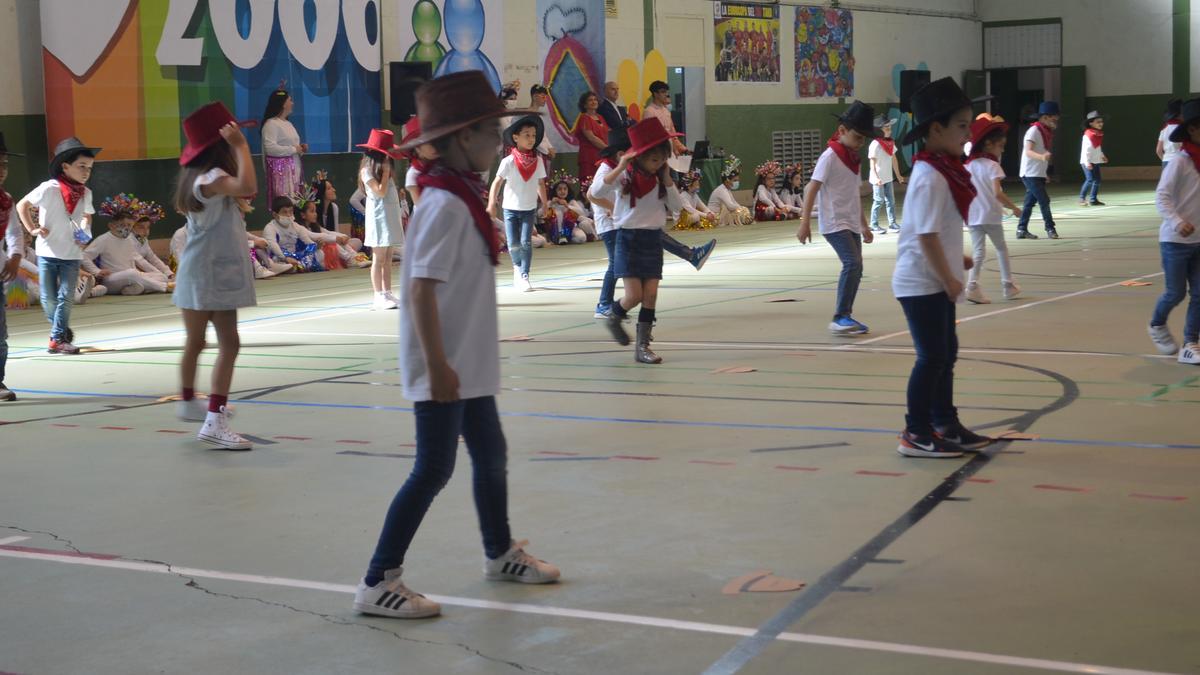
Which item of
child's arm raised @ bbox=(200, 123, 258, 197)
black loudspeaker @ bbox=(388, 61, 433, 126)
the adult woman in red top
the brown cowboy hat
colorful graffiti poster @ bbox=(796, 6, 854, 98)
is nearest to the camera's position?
the brown cowboy hat

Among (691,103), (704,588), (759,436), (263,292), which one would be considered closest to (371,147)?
(263,292)

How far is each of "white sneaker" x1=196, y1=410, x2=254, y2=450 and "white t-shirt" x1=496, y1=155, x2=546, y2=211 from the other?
24.5 ft

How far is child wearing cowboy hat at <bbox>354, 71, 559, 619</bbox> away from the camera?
4570 mm

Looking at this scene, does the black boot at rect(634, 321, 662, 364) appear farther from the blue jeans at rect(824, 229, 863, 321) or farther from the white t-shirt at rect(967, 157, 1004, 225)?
the white t-shirt at rect(967, 157, 1004, 225)

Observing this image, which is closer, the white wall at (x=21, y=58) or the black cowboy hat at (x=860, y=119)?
the black cowboy hat at (x=860, y=119)

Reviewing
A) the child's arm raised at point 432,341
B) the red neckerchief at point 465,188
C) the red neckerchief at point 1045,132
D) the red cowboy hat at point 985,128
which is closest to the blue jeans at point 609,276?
the red cowboy hat at point 985,128

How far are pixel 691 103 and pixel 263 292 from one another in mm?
14748

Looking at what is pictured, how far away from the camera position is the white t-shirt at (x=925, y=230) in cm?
676

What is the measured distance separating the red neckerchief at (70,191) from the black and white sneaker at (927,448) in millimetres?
7157

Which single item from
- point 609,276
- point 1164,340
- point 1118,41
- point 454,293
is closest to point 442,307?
point 454,293

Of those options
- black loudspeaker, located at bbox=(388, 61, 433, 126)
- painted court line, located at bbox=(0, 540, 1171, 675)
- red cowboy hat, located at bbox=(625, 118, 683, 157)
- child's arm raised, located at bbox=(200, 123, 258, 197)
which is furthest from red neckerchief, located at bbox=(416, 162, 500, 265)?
black loudspeaker, located at bbox=(388, 61, 433, 126)

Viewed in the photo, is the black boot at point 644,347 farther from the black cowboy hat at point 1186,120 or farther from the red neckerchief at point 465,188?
the red neckerchief at point 465,188

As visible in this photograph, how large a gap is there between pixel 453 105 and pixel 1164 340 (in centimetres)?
646

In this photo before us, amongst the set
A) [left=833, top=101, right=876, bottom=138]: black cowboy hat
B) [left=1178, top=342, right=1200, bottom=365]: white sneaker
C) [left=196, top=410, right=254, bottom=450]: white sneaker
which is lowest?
[left=196, top=410, right=254, bottom=450]: white sneaker
